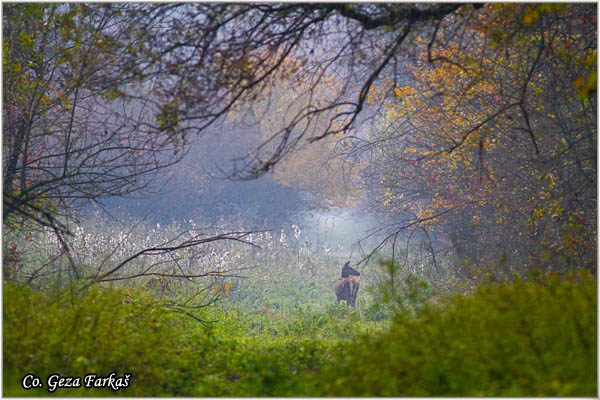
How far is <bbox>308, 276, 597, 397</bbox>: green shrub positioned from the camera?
128 inches

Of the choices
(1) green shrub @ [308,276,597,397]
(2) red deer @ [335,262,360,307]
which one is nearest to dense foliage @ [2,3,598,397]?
(1) green shrub @ [308,276,597,397]

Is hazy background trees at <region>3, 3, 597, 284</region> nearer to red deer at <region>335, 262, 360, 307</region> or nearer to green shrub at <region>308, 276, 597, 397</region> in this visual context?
green shrub at <region>308, 276, 597, 397</region>

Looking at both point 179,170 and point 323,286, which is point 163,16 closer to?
point 323,286

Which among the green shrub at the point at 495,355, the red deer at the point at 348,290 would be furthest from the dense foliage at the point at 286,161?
the red deer at the point at 348,290

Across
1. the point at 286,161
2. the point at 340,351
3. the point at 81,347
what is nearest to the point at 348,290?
the point at 286,161

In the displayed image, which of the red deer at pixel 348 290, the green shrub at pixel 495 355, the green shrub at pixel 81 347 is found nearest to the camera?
the green shrub at pixel 495 355

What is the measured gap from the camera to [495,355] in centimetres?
355

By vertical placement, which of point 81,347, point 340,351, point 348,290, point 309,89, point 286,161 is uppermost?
point 309,89

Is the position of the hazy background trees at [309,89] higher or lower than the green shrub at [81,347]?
higher

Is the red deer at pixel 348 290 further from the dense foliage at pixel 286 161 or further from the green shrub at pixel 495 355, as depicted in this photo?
the green shrub at pixel 495 355

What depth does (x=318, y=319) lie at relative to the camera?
10609 millimetres

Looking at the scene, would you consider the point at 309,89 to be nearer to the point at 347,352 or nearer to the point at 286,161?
the point at 286,161

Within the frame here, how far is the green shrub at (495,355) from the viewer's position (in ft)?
10.7

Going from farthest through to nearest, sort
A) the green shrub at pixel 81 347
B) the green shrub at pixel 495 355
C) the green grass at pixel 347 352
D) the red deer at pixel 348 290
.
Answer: the red deer at pixel 348 290
the green shrub at pixel 81 347
the green grass at pixel 347 352
the green shrub at pixel 495 355
